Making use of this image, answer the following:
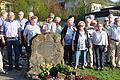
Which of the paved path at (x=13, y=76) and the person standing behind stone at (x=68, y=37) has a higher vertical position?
the person standing behind stone at (x=68, y=37)

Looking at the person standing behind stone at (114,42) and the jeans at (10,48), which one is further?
the person standing behind stone at (114,42)

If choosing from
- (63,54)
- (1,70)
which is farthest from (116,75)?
(1,70)

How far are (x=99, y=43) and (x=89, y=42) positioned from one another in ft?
1.18

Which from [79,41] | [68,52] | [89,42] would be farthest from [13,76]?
[89,42]

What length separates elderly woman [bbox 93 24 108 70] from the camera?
47.0 feet

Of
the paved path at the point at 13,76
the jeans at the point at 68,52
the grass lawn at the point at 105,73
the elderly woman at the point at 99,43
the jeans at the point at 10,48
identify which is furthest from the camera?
the jeans at the point at 68,52

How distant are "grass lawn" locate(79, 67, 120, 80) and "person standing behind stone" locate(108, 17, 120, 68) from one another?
0.41m

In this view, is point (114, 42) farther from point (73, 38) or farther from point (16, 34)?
point (16, 34)

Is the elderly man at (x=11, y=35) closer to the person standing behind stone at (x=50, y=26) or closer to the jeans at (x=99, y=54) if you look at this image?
the person standing behind stone at (x=50, y=26)

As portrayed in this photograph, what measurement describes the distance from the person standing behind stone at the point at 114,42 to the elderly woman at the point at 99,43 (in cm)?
40

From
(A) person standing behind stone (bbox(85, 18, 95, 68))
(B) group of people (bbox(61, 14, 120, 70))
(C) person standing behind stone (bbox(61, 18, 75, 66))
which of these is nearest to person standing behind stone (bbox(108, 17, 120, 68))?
(B) group of people (bbox(61, 14, 120, 70))

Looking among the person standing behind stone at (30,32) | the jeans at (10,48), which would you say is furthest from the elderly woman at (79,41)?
the jeans at (10,48)

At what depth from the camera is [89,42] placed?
14352mm

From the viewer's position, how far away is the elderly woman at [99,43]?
14312mm
